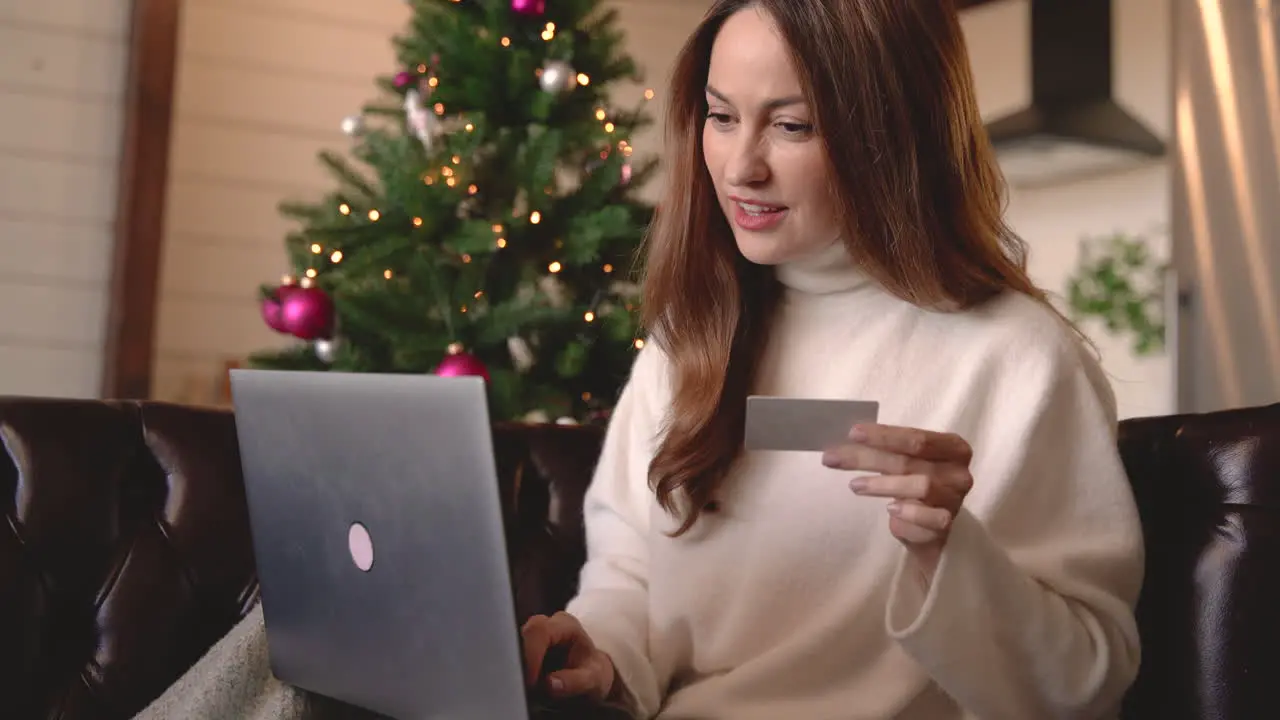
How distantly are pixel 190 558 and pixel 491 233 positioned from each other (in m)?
1.10

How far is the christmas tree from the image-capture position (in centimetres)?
248

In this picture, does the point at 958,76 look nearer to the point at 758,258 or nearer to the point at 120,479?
the point at 758,258

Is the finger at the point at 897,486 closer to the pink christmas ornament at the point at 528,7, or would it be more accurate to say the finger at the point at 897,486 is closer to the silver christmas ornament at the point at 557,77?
the silver christmas ornament at the point at 557,77

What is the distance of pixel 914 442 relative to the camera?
97cm

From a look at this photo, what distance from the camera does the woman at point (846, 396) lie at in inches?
45.1

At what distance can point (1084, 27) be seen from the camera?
4324mm

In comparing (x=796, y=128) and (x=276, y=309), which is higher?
(x=796, y=128)

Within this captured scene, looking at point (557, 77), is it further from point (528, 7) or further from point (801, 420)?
point (801, 420)

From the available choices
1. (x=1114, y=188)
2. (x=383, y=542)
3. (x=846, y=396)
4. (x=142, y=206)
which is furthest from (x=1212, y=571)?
(x=1114, y=188)

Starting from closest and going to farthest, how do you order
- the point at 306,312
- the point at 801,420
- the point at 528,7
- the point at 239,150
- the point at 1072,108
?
the point at 801,420 < the point at 306,312 < the point at 528,7 < the point at 239,150 < the point at 1072,108

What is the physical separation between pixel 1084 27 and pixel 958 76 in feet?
11.0

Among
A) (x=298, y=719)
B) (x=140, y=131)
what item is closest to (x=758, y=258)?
(x=298, y=719)

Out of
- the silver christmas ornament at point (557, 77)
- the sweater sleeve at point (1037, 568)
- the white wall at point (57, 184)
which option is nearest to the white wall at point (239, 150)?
the white wall at point (57, 184)

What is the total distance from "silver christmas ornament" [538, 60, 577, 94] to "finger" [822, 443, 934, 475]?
1.72m
